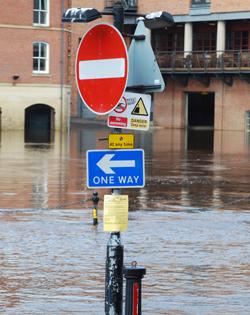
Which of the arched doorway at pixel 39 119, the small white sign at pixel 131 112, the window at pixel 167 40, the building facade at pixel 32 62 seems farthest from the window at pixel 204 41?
the small white sign at pixel 131 112

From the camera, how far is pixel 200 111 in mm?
71312

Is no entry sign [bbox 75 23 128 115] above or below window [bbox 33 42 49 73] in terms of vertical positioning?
below

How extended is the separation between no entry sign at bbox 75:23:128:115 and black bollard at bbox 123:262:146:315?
1359mm

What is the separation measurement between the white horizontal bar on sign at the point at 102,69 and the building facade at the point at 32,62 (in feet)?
163

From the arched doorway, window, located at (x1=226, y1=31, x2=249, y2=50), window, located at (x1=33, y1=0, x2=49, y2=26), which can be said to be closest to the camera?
window, located at (x1=33, y1=0, x2=49, y2=26)

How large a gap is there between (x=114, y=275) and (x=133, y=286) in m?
0.43

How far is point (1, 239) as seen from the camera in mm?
15836

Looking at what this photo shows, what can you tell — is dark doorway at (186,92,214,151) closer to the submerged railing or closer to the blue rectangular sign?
the submerged railing

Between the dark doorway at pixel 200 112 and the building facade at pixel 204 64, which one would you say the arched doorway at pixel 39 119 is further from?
the dark doorway at pixel 200 112

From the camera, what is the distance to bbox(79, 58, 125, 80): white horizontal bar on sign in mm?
8750

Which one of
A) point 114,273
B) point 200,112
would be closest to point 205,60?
point 200,112

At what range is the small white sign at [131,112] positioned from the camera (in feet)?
29.6

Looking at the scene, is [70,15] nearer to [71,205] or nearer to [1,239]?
[1,239]

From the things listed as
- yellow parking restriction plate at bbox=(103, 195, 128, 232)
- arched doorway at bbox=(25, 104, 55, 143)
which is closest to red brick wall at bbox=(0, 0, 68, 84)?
arched doorway at bbox=(25, 104, 55, 143)
